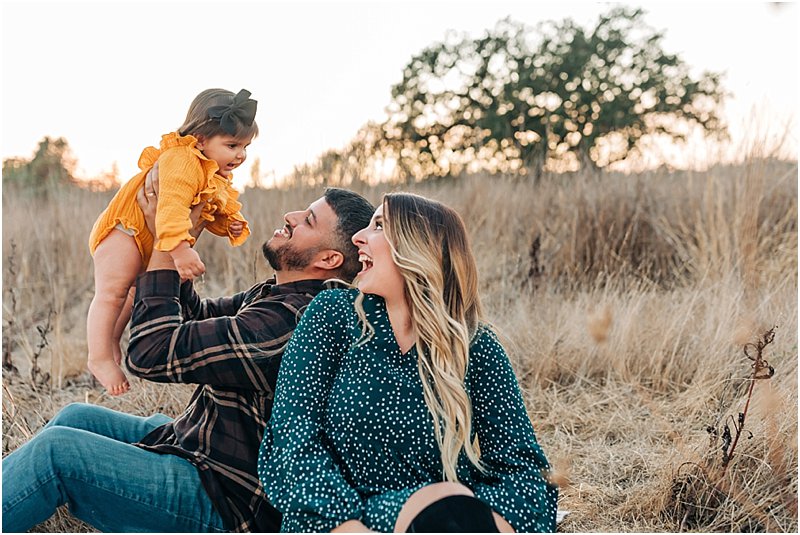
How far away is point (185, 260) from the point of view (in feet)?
8.07

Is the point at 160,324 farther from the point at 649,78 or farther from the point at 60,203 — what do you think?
the point at 649,78

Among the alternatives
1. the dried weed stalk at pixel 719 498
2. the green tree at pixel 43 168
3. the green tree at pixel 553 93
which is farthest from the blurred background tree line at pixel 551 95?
the dried weed stalk at pixel 719 498

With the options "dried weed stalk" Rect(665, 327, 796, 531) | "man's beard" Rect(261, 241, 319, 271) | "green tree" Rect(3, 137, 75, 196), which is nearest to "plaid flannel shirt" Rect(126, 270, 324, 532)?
"man's beard" Rect(261, 241, 319, 271)

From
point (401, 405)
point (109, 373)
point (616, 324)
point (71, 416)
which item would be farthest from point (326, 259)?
point (616, 324)

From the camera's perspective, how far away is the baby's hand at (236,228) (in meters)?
3.03

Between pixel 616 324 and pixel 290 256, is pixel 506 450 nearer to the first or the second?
pixel 290 256

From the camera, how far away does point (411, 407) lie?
2178 millimetres

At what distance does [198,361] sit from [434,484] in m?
0.75

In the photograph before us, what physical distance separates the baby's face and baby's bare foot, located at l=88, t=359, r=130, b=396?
77 cm

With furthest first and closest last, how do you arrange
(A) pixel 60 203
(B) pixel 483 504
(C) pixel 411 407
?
(A) pixel 60 203
(C) pixel 411 407
(B) pixel 483 504

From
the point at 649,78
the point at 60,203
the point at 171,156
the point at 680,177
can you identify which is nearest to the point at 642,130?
the point at 649,78

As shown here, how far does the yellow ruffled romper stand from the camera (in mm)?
2500

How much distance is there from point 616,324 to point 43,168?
10421 mm

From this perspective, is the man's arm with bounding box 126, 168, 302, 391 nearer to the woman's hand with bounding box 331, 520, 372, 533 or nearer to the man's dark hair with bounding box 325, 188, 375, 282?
the man's dark hair with bounding box 325, 188, 375, 282
